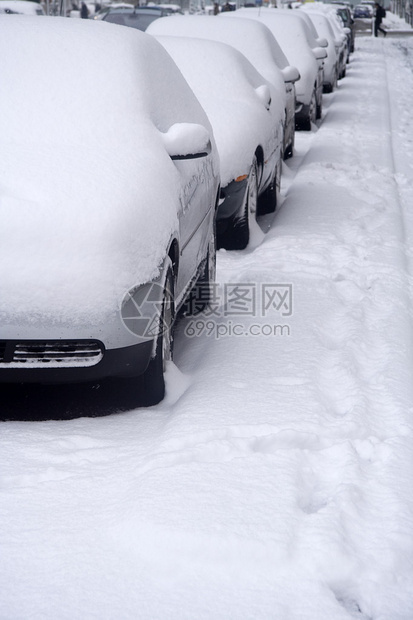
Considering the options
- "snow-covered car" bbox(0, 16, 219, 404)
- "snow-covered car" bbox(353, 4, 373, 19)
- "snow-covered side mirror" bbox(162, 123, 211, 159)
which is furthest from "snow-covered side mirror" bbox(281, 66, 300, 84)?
"snow-covered car" bbox(353, 4, 373, 19)

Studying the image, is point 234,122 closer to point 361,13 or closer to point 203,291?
point 203,291

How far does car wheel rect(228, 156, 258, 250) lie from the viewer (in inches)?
278

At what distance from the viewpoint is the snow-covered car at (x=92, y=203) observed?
11.7ft

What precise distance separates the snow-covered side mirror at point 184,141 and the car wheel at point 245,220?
8.25 feet

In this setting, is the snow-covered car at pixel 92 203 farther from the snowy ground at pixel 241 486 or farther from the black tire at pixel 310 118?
the black tire at pixel 310 118

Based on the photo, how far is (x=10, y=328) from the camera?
353cm

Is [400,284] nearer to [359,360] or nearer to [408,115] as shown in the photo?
A: [359,360]

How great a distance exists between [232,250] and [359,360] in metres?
2.73

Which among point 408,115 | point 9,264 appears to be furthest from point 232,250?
point 408,115

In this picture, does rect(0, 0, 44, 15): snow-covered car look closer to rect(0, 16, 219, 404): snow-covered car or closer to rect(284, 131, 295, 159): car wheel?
rect(284, 131, 295, 159): car wheel

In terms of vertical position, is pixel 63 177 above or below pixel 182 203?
above

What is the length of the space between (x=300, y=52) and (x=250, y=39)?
13.8 feet

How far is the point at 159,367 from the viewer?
4.03m

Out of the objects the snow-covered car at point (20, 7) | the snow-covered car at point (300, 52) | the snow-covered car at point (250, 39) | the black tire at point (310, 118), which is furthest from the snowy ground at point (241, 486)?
the snow-covered car at point (20, 7)
